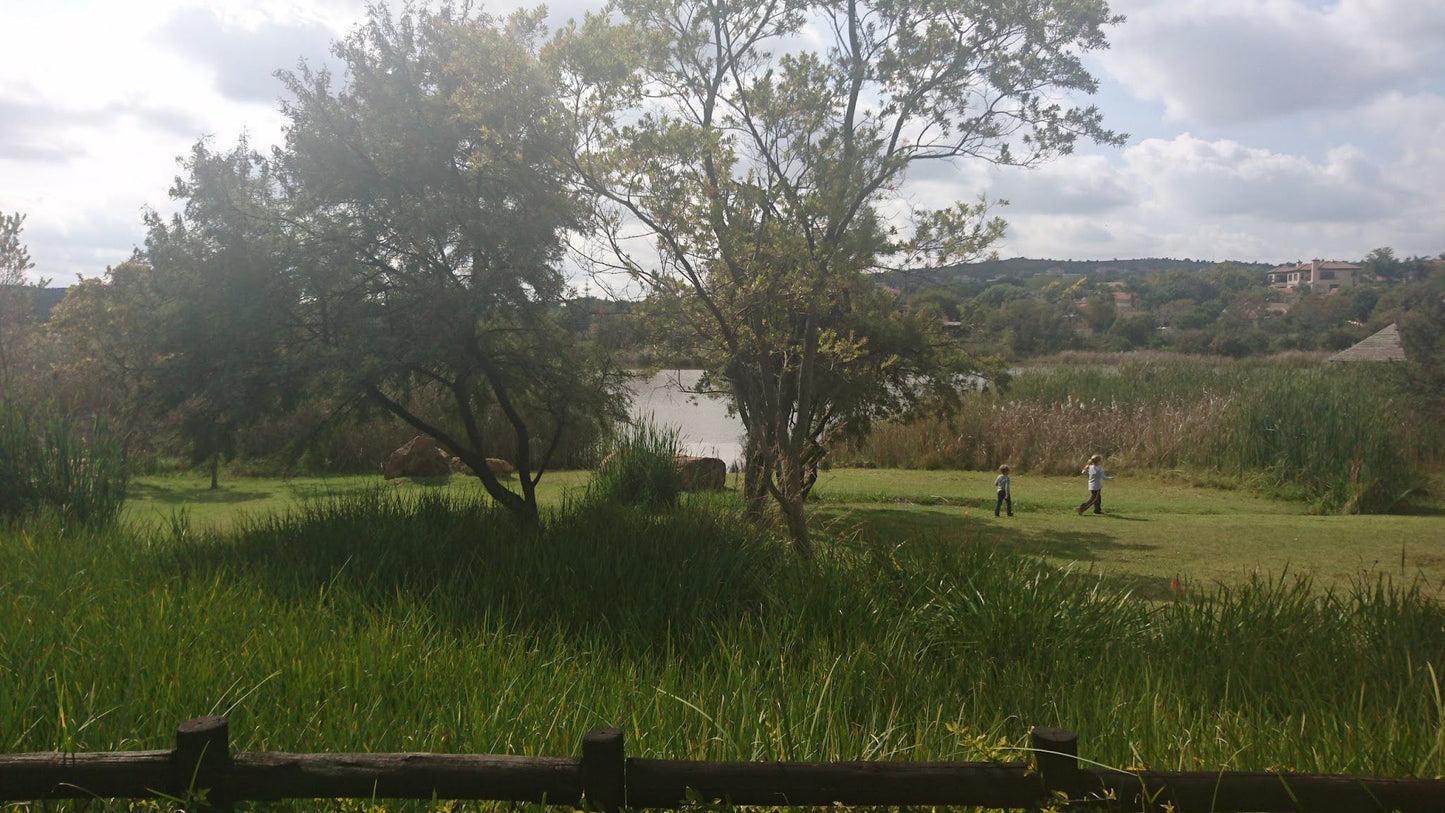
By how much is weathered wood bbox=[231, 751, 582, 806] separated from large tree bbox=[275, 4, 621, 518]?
17.6 ft

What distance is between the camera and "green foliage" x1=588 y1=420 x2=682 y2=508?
413 inches

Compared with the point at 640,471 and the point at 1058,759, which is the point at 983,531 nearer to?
the point at 640,471

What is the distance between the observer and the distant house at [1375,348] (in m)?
21.0

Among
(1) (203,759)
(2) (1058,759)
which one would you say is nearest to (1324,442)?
(2) (1058,759)

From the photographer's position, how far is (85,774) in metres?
2.81

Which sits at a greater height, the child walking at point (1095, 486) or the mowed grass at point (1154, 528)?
the child walking at point (1095, 486)

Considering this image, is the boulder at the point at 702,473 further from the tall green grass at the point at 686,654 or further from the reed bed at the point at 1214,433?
the tall green grass at the point at 686,654

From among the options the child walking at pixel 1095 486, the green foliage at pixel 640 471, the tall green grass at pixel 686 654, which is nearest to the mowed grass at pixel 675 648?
the tall green grass at pixel 686 654

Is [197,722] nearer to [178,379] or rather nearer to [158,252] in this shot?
[178,379]

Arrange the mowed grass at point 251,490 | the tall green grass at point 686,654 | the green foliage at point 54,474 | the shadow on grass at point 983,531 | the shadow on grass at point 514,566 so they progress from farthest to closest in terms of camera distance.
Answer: the mowed grass at point 251,490 < the shadow on grass at point 983,531 < the green foliage at point 54,474 < the shadow on grass at point 514,566 < the tall green grass at point 686,654

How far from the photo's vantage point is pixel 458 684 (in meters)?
4.40

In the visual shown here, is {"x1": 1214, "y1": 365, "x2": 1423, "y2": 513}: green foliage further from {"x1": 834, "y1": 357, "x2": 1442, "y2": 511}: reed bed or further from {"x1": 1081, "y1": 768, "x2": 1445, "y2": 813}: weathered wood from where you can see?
{"x1": 1081, "y1": 768, "x2": 1445, "y2": 813}: weathered wood

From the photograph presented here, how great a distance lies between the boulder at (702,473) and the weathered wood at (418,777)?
28.2 feet

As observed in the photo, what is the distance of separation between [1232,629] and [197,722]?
16.3 feet
